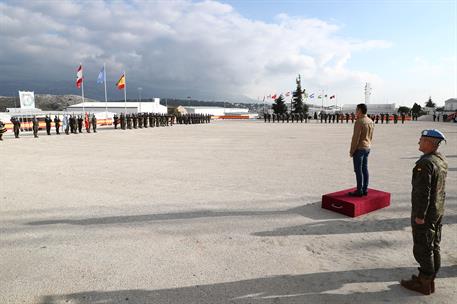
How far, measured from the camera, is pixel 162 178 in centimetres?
843

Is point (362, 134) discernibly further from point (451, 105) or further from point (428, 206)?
point (451, 105)

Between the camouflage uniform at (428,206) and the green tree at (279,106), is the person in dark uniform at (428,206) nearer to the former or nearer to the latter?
the camouflage uniform at (428,206)

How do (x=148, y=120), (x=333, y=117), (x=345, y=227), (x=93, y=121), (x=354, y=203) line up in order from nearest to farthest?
(x=345, y=227) < (x=354, y=203) < (x=93, y=121) < (x=148, y=120) < (x=333, y=117)

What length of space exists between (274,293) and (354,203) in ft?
8.96

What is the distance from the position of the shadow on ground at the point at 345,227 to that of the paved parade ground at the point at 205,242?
0.7 inches

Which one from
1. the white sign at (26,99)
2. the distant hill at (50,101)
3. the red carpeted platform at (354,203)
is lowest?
the red carpeted platform at (354,203)

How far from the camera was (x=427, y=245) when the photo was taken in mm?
3051

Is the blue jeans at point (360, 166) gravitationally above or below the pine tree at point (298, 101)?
below

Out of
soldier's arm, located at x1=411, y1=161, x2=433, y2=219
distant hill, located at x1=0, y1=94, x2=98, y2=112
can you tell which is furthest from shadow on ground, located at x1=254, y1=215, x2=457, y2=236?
distant hill, located at x1=0, y1=94, x2=98, y2=112

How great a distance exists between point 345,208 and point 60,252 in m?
4.47

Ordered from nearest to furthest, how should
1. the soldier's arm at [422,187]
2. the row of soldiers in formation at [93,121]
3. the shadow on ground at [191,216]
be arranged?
the soldier's arm at [422,187], the shadow on ground at [191,216], the row of soldiers in formation at [93,121]

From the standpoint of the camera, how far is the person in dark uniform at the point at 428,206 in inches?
117

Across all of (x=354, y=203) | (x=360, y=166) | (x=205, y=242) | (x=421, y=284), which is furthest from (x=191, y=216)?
(x=421, y=284)

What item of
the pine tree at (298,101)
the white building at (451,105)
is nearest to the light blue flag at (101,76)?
the pine tree at (298,101)
